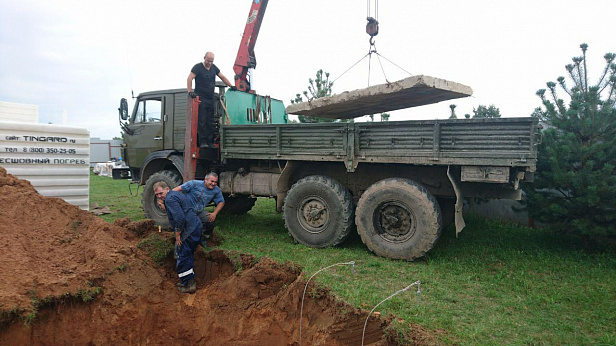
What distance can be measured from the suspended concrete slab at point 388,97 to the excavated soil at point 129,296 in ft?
9.36

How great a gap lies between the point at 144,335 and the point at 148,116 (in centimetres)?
528

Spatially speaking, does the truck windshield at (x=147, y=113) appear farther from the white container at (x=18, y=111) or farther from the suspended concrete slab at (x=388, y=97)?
the white container at (x=18, y=111)

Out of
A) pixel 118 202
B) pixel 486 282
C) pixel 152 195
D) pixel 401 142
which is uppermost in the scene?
pixel 401 142

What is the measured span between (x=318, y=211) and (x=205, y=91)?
3.24 meters

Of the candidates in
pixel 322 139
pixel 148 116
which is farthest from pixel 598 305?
pixel 148 116

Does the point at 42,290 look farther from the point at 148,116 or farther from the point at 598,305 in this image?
the point at 598,305

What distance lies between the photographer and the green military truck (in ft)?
18.3

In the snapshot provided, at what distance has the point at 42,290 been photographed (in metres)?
4.49

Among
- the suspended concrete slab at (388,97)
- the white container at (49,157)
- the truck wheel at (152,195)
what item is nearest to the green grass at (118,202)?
the truck wheel at (152,195)

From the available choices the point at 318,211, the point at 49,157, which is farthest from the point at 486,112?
the point at 49,157

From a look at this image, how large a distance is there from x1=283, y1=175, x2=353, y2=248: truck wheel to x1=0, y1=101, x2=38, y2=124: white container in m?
12.1

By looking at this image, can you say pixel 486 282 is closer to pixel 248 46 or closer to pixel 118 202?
pixel 248 46

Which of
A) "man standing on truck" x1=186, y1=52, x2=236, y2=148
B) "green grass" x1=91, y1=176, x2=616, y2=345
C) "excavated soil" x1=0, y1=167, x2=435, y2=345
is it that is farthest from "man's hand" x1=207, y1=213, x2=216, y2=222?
"man standing on truck" x1=186, y1=52, x2=236, y2=148

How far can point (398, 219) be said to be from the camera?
20.2 ft
